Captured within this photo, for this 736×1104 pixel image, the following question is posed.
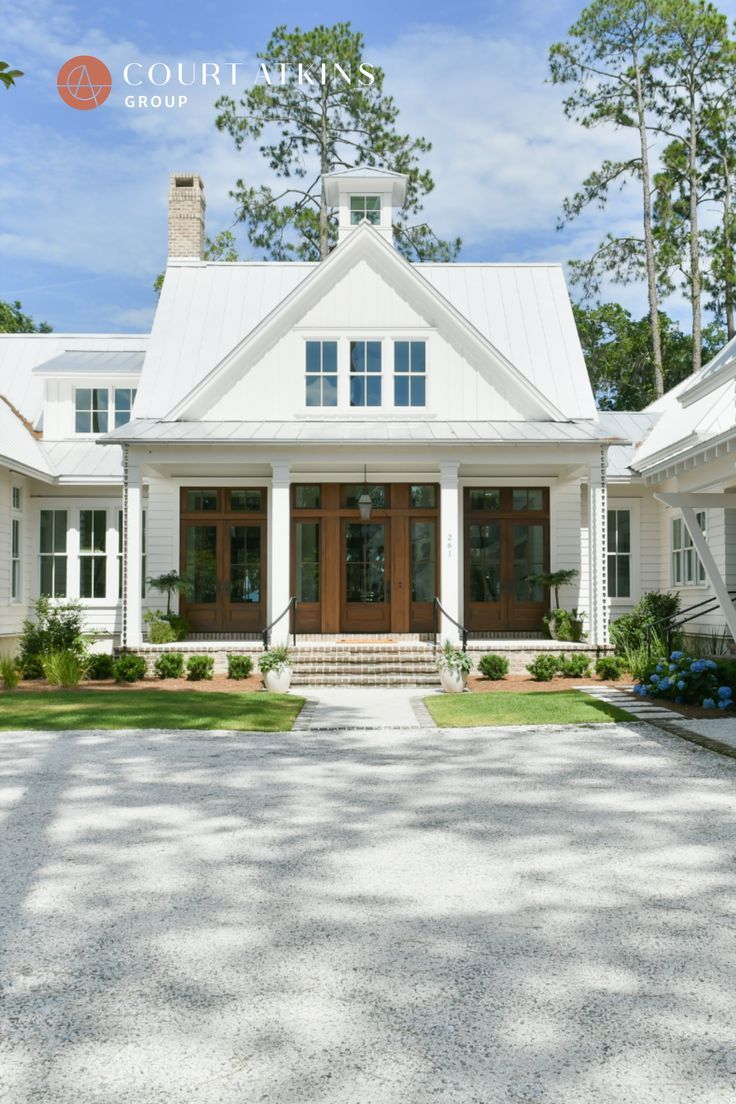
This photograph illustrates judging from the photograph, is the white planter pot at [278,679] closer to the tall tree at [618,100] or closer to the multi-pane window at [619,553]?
the multi-pane window at [619,553]

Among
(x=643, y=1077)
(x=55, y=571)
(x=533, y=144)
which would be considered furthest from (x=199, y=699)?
(x=533, y=144)

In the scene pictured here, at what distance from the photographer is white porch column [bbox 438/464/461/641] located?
17.3m

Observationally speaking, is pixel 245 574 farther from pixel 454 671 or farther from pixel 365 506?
pixel 454 671

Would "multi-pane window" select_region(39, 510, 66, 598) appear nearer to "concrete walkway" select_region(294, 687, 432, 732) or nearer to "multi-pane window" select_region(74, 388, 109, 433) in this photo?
"multi-pane window" select_region(74, 388, 109, 433)

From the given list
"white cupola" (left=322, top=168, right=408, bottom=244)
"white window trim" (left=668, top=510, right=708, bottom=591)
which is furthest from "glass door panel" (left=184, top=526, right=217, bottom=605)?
"white window trim" (left=668, top=510, right=708, bottom=591)

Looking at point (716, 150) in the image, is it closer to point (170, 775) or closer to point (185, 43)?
point (185, 43)

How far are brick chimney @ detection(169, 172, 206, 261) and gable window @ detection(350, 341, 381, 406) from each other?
6432 mm

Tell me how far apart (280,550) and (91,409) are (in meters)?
6.86

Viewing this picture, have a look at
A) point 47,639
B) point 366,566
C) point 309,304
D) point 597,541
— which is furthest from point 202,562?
point 597,541

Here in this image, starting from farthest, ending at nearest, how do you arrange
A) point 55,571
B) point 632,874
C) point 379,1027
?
point 55,571 → point 632,874 → point 379,1027

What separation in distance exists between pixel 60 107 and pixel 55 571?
43.3 feet

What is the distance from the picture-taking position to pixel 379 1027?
351cm

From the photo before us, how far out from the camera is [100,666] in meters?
16.9

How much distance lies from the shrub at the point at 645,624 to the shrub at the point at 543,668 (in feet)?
5.24
